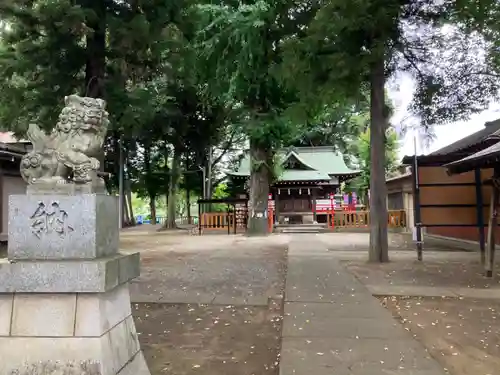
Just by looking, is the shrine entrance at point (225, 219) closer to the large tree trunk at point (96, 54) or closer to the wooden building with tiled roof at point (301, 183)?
the wooden building with tiled roof at point (301, 183)

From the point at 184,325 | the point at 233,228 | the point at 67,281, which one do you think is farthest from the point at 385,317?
the point at 233,228

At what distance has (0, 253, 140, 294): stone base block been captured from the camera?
3127 mm

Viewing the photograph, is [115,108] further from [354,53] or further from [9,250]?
[9,250]

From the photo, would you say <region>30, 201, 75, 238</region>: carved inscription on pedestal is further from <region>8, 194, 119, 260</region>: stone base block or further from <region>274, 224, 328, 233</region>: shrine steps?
<region>274, 224, 328, 233</region>: shrine steps

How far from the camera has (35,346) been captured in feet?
10.4

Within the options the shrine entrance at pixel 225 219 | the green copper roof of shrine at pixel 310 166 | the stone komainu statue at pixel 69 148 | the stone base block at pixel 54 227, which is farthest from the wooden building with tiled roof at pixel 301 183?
the stone base block at pixel 54 227

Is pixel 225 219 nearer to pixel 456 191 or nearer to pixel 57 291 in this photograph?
pixel 456 191

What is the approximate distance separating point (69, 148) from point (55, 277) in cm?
108

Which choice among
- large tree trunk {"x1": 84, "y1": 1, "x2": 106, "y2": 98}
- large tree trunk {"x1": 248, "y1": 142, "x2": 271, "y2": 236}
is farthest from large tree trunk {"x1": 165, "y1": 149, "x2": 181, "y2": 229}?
large tree trunk {"x1": 84, "y1": 1, "x2": 106, "y2": 98}

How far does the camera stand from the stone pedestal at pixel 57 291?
3.12 meters

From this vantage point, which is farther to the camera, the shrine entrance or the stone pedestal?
the shrine entrance

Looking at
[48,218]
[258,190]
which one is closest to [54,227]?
[48,218]

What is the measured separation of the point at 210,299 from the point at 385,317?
2794 mm

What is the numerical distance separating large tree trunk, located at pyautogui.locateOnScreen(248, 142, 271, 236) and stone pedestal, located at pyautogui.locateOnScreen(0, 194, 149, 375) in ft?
62.8
